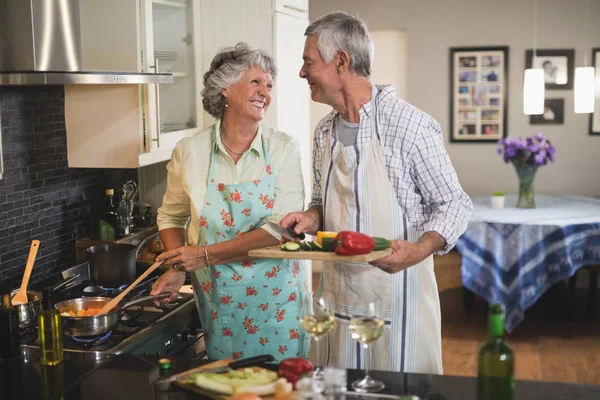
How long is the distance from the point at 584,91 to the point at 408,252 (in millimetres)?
3679

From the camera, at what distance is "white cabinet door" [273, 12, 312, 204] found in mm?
3713

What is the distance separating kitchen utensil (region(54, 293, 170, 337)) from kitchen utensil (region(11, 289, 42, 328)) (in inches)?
4.1

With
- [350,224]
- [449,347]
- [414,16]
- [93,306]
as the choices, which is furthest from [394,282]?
[414,16]

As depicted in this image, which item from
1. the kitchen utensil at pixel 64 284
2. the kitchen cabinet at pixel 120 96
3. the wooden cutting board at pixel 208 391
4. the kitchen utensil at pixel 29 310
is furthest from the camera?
the kitchen cabinet at pixel 120 96

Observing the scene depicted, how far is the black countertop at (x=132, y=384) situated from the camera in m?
1.82

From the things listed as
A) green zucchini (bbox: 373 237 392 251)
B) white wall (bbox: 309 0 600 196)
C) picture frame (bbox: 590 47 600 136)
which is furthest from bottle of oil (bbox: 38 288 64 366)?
picture frame (bbox: 590 47 600 136)

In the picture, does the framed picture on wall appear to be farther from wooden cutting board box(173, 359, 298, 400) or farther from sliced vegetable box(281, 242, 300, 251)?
wooden cutting board box(173, 359, 298, 400)

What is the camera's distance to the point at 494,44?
7.02 m

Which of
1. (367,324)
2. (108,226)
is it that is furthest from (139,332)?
(367,324)

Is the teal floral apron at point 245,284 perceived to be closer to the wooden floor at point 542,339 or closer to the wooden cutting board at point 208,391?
the wooden cutting board at point 208,391

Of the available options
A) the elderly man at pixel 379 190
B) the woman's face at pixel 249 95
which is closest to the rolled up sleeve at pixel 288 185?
the woman's face at pixel 249 95

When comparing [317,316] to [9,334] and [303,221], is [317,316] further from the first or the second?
[9,334]

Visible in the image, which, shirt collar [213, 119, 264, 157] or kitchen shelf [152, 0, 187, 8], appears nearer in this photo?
shirt collar [213, 119, 264, 157]

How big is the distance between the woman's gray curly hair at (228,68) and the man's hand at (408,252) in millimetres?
887
